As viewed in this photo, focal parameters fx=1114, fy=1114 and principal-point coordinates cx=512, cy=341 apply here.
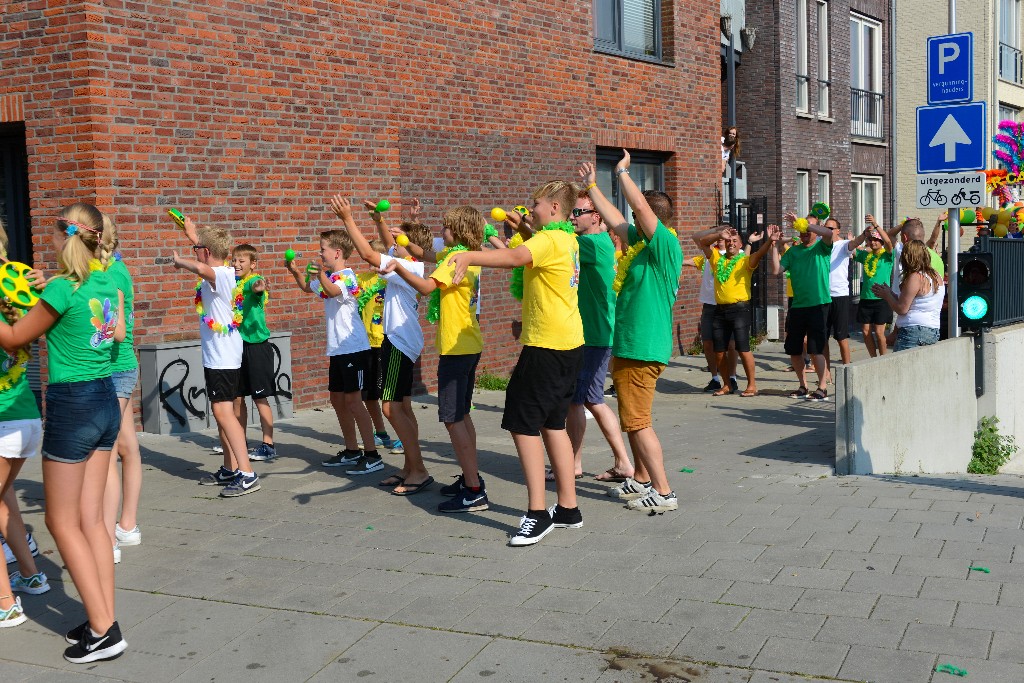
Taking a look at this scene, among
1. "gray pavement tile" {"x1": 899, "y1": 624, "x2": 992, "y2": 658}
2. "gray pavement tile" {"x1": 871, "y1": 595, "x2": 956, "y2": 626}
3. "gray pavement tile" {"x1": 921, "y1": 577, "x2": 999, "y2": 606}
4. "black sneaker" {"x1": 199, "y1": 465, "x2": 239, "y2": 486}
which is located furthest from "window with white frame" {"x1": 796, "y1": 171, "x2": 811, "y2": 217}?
"gray pavement tile" {"x1": 899, "y1": 624, "x2": 992, "y2": 658}

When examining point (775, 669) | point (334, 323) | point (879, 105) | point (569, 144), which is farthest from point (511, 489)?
point (879, 105)

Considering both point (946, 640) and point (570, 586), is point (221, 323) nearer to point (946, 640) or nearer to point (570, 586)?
point (570, 586)

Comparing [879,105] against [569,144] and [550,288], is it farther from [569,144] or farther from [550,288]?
[550,288]

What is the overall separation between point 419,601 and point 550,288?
6.23 ft

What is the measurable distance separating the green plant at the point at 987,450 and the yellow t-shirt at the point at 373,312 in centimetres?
566

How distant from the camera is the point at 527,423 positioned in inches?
246

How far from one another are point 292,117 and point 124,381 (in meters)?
5.73

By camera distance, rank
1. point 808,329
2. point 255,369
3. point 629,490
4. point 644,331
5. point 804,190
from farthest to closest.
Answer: point 804,190 → point 808,329 → point 255,369 → point 629,490 → point 644,331

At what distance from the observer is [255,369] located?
8609mm

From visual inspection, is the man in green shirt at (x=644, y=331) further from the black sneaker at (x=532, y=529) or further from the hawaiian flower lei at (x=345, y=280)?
the hawaiian flower lei at (x=345, y=280)

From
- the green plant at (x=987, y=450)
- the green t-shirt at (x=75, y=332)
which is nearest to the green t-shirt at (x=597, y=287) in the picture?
the green t-shirt at (x=75, y=332)

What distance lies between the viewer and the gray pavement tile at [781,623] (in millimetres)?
4762

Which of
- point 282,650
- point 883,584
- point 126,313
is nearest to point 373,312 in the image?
point 126,313

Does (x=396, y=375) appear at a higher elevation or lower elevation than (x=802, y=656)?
higher
